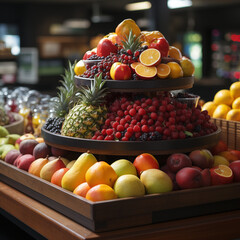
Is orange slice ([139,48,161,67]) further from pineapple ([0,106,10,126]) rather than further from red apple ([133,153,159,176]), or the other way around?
pineapple ([0,106,10,126])

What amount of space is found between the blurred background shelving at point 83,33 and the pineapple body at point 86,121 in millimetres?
9896

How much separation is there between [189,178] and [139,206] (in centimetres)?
30

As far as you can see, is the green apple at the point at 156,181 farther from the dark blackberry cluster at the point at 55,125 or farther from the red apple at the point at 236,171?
the dark blackberry cluster at the point at 55,125

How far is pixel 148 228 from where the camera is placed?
6.64 feet

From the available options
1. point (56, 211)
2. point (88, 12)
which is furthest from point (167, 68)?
point (88, 12)

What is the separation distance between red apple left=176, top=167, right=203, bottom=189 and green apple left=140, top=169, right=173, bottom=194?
0.17 feet

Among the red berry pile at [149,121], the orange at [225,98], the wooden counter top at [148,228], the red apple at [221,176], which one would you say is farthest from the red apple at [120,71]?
the orange at [225,98]

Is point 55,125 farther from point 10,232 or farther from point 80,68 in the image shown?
point 10,232

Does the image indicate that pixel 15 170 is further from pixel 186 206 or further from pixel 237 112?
pixel 237 112

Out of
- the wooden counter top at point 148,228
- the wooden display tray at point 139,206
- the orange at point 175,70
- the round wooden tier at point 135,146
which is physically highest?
the orange at point 175,70

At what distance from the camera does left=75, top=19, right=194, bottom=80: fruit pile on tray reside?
2.53 metres

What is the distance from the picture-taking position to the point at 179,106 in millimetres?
2537

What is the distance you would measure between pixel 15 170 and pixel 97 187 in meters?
0.78

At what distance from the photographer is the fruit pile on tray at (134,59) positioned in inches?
99.6
